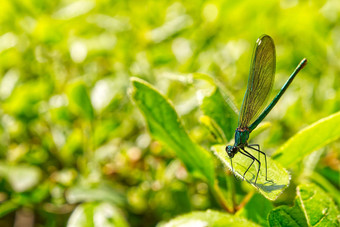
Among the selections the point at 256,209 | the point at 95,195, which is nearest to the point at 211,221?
the point at 256,209

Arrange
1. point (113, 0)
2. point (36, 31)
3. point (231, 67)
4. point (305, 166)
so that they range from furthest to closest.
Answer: point (113, 0) → point (231, 67) → point (36, 31) → point (305, 166)

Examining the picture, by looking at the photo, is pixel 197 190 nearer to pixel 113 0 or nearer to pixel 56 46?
pixel 56 46

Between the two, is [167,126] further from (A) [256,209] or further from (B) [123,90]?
(B) [123,90]

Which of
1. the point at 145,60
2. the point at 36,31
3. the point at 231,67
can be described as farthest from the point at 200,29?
the point at 36,31

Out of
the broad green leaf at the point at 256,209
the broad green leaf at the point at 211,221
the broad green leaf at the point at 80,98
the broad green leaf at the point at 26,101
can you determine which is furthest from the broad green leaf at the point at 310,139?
the broad green leaf at the point at 26,101

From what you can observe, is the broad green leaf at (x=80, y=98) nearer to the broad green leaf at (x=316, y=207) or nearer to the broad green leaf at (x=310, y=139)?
the broad green leaf at (x=310, y=139)
